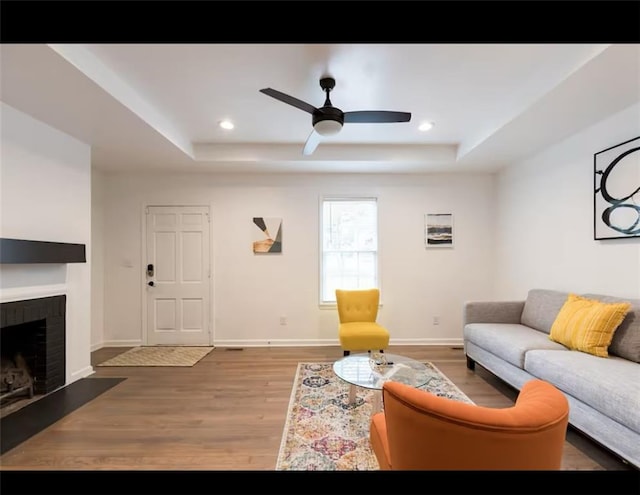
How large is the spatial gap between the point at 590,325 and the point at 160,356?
4.40 meters

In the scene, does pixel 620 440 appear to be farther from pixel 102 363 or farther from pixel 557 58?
pixel 102 363

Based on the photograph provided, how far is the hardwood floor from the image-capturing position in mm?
1965

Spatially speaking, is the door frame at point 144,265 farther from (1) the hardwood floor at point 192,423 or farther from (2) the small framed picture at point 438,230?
(2) the small framed picture at point 438,230

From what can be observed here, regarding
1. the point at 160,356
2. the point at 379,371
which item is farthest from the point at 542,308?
the point at 160,356

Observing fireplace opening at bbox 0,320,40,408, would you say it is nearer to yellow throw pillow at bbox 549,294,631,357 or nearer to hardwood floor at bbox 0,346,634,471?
hardwood floor at bbox 0,346,634,471

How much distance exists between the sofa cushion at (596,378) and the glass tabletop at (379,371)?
0.81 meters

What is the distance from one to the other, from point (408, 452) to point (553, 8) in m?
1.18

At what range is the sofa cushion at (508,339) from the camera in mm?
2619

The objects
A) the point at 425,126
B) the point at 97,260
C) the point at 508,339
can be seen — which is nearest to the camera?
the point at 508,339

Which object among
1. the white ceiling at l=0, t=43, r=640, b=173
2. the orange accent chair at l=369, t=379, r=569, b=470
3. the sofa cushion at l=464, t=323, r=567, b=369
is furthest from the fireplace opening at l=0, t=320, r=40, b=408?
the sofa cushion at l=464, t=323, r=567, b=369

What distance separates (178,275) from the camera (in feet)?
14.8

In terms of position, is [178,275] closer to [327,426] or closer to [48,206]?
[48,206]

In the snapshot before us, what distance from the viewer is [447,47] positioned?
209cm

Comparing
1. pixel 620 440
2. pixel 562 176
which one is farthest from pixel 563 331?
pixel 562 176
